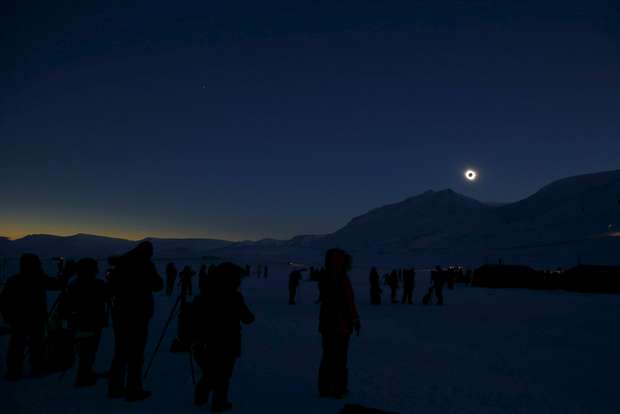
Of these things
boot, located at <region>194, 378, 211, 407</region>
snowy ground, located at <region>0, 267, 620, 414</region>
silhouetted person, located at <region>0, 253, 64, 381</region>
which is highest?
silhouetted person, located at <region>0, 253, 64, 381</region>

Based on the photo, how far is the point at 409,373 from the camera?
21.5ft

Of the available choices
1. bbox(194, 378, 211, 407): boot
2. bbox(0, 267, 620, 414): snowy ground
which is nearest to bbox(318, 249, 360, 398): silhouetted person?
bbox(0, 267, 620, 414): snowy ground

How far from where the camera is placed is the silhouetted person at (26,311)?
5.77 meters

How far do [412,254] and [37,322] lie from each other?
115111 millimetres

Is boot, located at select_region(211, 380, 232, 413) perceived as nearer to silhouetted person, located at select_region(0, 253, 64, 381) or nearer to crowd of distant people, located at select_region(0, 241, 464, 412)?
crowd of distant people, located at select_region(0, 241, 464, 412)

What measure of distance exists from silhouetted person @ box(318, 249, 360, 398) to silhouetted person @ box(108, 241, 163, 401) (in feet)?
7.39

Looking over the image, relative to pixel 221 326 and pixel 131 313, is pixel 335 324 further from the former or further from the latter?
pixel 131 313

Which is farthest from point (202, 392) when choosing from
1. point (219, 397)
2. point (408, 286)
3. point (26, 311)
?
point (408, 286)

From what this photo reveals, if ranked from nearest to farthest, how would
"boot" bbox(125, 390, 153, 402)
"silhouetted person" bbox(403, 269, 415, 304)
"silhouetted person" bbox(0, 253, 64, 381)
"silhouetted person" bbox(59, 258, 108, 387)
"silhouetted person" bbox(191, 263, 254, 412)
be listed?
"silhouetted person" bbox(191, 263, 254, 412)
"boot" bbox(125, 390, 153, 402)
"silhouetted person" bbox(59, 258, 108, 387)
"silhouetted person" bbox(0, 253, 64, 381)
"silhouetted person" bbox(403, 269, 415, 304)

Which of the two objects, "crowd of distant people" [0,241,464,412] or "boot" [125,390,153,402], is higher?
"crowd of distant people" [0,241,464,412]

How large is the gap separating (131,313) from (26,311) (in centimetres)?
228

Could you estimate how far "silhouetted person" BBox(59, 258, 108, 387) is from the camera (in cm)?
549

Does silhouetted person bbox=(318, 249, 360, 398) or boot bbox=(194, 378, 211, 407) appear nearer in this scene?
boot bbox=(194, 378, 211, 407)

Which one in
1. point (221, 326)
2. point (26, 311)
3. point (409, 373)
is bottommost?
point (409, 373)
